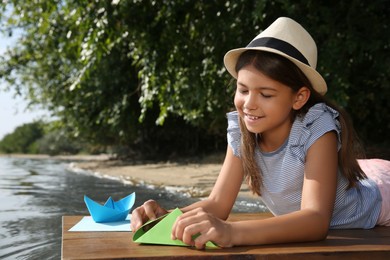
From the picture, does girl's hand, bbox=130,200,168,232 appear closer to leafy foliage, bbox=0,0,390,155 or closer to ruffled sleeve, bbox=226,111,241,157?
ruffled sleeve, bbox=226,111,241,157

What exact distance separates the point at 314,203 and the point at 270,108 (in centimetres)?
40

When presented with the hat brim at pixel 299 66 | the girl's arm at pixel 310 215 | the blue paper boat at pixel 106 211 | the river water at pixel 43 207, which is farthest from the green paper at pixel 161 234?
the river water at pixel 43 207

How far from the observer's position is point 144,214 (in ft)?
7.00

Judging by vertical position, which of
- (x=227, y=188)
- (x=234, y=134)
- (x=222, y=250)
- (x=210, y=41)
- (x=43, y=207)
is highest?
(x=210, y=41)

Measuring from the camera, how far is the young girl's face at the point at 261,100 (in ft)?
6.68

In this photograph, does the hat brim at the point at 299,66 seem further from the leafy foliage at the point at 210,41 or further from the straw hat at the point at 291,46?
the leafy foliage at the point at 210,41

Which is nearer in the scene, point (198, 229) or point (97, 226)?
point (198, 229)

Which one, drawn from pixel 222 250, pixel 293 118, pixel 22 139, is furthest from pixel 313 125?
pixel 22 139

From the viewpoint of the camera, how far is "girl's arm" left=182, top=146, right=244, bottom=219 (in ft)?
7.66

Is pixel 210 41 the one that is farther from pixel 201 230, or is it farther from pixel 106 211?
pixel 201 230

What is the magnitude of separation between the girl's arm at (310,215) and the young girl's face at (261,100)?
188 mm

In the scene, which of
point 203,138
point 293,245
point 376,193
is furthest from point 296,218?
point 203,138

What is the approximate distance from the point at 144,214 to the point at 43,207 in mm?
3366

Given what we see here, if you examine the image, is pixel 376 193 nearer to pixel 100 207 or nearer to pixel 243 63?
pixel 243 63
